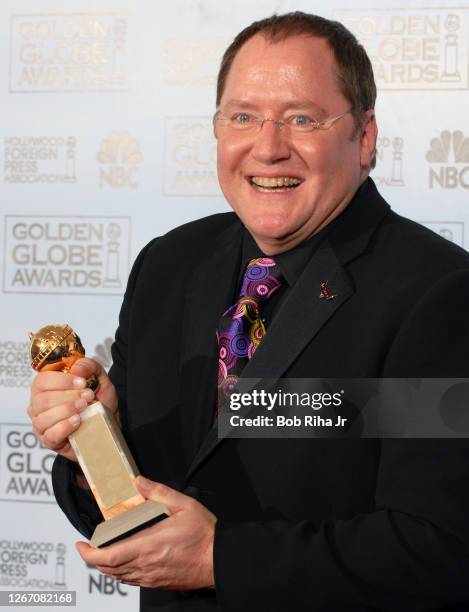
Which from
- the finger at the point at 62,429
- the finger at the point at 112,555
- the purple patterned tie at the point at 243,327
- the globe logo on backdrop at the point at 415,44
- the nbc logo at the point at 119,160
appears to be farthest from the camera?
the nbc logo at the point at 119,160

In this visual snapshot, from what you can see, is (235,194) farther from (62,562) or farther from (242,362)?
(62,562)

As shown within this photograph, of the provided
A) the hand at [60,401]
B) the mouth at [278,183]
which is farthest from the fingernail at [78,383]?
the mouth at [278,183]

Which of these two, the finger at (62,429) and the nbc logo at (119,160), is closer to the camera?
the finger at (62,429)

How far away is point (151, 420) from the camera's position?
1.55 m

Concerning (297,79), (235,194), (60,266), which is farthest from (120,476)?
(60,266)

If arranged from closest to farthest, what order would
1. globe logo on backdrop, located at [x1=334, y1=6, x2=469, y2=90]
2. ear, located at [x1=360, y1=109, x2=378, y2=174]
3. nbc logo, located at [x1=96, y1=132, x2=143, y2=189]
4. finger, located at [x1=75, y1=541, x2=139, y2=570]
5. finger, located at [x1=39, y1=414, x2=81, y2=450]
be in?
finger, located at [x1=75, y1=541, x2=139, y2=570], finger, located at [x1=39, y1=414, x2=81, y2=450], ear, located at [x1=360, y1=109, x2=378, y2=174], globe logo on backdrop, located at [x1=334, y1=6, x2=469, y2=90], nbc logo, located at [x1=96, y1=132, x2=143, y2=189]

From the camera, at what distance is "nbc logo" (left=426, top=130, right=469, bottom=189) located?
244cm

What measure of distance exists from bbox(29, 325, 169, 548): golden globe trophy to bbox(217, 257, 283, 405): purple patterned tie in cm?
20

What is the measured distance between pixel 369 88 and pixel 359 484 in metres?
0.64

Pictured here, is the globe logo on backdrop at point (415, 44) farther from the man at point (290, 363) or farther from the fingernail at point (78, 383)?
the fingernail at point (78, 383)

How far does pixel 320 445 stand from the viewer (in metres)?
1.37

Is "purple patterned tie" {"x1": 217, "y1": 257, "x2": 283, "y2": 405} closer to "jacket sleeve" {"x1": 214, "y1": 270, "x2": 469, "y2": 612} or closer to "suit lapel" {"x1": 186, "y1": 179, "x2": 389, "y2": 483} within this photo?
"suit lapel" {"x1": 186, "y1": 179, "x2": 389, "y2": 483}

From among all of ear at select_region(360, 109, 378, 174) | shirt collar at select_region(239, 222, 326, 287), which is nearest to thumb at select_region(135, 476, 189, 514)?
shirt collar at select_region(239, 222, 326, 287)

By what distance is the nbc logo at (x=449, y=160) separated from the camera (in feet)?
8.00
